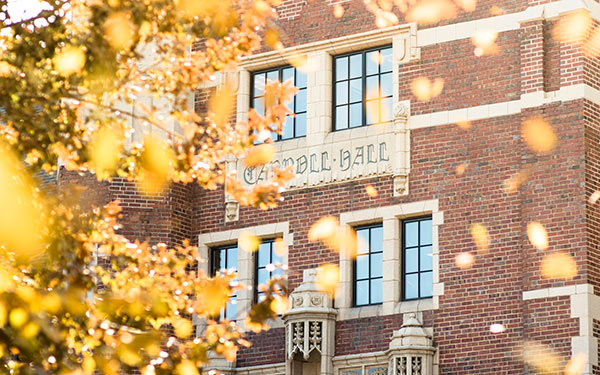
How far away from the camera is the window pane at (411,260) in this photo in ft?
72.7

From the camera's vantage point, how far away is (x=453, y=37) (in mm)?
22500

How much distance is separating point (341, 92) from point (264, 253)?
3017 millimetres

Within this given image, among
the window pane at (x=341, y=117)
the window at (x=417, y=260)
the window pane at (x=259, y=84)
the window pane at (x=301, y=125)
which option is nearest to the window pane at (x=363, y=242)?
the window at (x=417, y=260)

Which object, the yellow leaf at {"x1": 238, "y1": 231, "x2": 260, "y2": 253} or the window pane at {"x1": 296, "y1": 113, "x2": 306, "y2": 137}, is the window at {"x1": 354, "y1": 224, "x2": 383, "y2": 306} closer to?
the yellow leaf at {"x1": 238, "y1": 231, "x2": 260, "y2": 253}

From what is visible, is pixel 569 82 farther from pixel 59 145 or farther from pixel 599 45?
pixel 59 145

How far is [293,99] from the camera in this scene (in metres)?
24.3

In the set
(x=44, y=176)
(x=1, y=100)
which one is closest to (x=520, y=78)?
(x=44, y=176)

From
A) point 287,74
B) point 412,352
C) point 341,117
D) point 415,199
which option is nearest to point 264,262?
point 341,117

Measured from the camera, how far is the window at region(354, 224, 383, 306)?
73.8 ft

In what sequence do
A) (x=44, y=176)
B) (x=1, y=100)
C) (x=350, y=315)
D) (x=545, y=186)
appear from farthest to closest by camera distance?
(x=44, y=176) < (x=350, y=315) < (x=545, y=186) < (x=1, y=100)

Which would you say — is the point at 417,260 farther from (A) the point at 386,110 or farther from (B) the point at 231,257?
(B) the point at 231,257

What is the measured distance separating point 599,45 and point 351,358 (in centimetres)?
618

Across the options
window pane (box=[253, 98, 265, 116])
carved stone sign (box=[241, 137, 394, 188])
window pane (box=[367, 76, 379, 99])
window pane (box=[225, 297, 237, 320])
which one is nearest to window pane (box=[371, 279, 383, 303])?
carved stone sign (box=[241, 137, 394, 188])

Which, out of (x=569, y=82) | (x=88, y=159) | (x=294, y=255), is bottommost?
(x=88, y=159)
